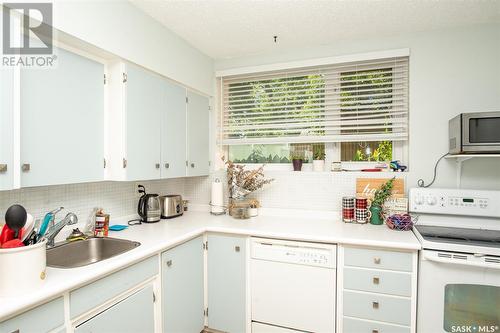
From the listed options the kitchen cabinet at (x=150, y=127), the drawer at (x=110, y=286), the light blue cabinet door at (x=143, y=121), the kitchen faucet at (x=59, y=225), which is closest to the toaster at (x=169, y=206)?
the kitchen cabinet at (x=150, y=127)

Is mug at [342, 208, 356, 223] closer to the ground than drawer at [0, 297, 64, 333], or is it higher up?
higher up

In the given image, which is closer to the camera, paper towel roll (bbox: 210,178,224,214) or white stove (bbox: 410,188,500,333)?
white stove (bbox: 410,188,500,333)

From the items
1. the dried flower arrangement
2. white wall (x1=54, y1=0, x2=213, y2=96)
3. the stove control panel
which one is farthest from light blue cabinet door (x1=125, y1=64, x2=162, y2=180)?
the stove control panel

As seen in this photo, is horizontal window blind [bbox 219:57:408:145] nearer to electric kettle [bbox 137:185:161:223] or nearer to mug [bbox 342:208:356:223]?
mug [bbox 342:208:356:223]

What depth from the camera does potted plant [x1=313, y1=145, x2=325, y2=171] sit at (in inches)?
103

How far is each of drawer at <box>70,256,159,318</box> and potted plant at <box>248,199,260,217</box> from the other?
3.59 ft

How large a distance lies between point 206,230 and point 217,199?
55 centimetres

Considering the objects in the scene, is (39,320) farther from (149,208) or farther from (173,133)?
(173,133)

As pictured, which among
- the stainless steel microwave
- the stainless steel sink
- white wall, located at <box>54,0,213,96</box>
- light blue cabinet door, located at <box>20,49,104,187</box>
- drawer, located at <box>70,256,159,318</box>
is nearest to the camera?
drawer, located at <box>70,256,159,318</box>

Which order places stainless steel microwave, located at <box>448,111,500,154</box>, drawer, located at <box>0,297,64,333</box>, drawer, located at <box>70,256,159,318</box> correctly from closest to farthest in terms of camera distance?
drawer, located at <box>0,297,64,333</box>, drawer, located at <box>70,256,159,318</box>, stainless steel microwave, located at <box>448,111,500,154</box>

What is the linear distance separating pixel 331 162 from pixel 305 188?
35cm

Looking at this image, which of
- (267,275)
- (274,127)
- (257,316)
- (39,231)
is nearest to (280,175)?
(274,127)

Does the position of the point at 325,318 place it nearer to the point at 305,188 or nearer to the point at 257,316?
the point at 257,316

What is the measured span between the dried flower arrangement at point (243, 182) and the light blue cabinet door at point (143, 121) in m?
0.75
